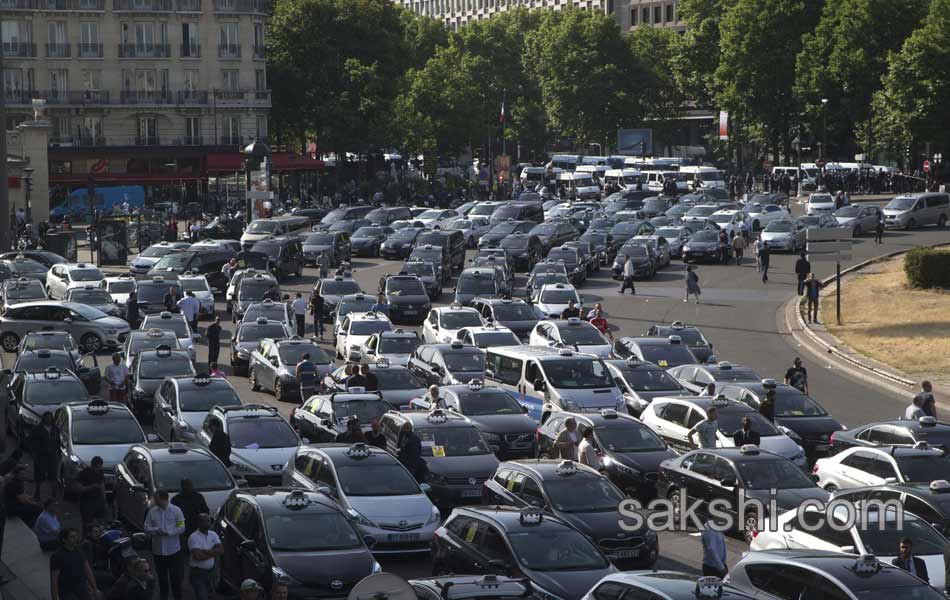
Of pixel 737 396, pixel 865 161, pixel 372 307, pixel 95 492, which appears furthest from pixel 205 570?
pixel 865 161

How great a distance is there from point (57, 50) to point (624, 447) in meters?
77.0

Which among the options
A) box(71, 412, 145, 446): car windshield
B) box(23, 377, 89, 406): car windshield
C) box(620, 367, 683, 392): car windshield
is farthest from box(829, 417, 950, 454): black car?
box(23, 377, 89, 406): car windshield

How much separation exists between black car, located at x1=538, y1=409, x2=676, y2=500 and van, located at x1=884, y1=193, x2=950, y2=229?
4901 cm

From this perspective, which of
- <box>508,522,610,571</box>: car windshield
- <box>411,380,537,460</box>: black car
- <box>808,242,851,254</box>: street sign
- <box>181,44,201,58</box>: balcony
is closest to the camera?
<box>508,522,610,571</box>: car windshield

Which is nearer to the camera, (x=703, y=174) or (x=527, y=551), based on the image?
(x=527, y=551)

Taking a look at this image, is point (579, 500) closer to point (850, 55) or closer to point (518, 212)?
point (518, 212)

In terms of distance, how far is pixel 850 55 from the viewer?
90688mm

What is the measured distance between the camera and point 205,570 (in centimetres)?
1585

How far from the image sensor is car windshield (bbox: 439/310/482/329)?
119 ft

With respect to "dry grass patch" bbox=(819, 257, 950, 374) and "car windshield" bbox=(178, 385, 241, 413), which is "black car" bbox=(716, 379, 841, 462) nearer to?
"car windshield" bbox=(178, 385, 241, 413)

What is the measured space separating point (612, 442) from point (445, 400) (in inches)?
154

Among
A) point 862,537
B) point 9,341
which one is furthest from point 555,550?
point 9,341

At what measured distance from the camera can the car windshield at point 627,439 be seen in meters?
23.0

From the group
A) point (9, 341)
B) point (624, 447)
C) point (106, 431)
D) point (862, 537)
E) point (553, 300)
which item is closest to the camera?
point (862, 537)
